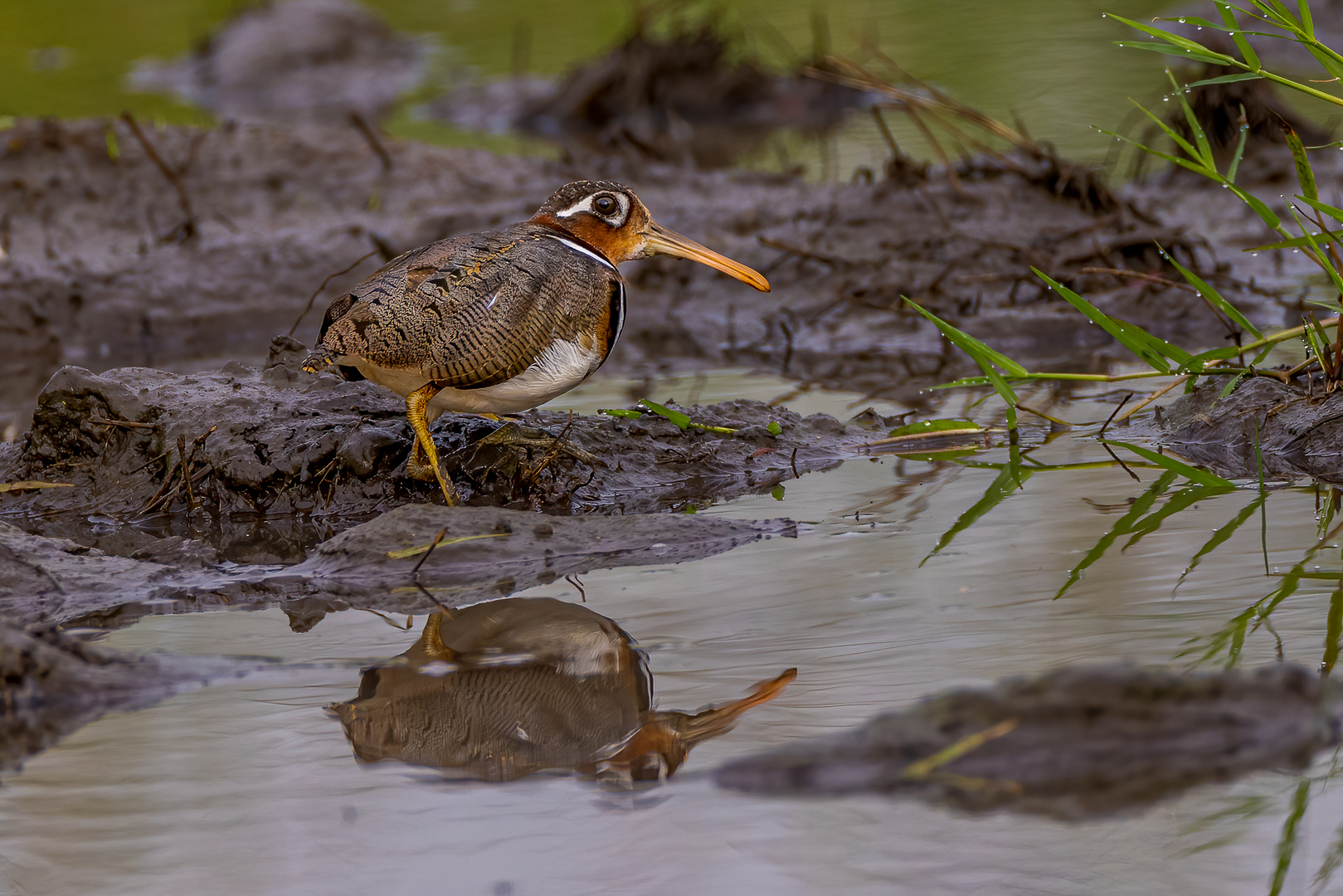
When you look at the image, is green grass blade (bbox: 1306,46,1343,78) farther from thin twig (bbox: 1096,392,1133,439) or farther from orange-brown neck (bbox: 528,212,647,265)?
orange-brown neck (bbox: 528,212,647,265)

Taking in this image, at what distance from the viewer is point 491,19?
19719 mm

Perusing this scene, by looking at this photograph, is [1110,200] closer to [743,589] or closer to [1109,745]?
[743,589]

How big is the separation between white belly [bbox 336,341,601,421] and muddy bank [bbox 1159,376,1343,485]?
2.07m

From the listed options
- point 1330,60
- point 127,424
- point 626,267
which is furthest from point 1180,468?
point 626,267

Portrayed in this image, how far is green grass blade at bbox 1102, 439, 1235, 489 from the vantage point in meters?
4.44

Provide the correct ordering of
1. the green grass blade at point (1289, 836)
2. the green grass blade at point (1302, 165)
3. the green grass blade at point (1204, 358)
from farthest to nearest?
the green grass blade at point (1204, 358) < the green grass blade at point (1302, 165) < the green grass blade at point (1289, 836)

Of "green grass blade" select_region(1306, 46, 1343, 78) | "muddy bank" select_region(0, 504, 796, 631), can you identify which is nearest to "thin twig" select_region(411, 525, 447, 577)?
"muddy bank" select_region(0, 504, 796, 631)

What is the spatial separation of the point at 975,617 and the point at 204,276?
20.6 ft

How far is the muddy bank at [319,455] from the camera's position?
479cm

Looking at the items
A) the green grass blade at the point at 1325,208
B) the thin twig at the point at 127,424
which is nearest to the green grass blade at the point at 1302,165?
the green grass blade at the point at 1325,208

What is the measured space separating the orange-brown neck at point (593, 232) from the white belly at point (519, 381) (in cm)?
53

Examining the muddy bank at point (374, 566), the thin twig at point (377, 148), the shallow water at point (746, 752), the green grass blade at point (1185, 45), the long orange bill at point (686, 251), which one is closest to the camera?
the shallow water at point (746, 752)

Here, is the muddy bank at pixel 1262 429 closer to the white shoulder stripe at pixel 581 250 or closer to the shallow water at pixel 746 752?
the shallow water at pixel 746 752

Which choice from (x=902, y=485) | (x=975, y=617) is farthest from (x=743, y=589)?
(x=902, y=485)
